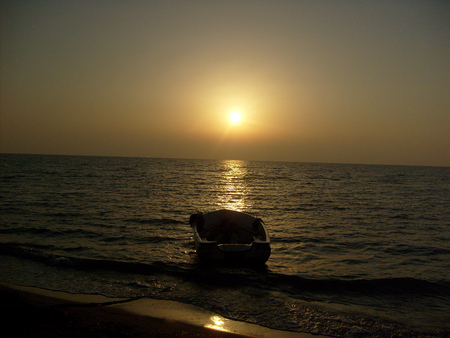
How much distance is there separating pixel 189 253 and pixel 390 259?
8.44 m

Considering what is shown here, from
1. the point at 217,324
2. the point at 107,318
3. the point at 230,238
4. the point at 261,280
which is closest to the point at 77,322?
the point at 107,318

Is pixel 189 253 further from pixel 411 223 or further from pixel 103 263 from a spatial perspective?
pixel 411 223

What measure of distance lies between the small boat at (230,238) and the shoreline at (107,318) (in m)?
2.77

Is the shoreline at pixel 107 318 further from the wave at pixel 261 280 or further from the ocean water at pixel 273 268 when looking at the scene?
the wave at pixel 261 280

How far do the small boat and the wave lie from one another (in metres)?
0.51

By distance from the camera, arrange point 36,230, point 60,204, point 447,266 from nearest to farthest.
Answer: point 447,266
point 36,230
point 60,204

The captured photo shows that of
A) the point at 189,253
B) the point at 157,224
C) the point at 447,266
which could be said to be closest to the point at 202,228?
the point at 189,253

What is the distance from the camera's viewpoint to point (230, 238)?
13281 mm

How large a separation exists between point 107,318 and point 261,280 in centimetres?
506

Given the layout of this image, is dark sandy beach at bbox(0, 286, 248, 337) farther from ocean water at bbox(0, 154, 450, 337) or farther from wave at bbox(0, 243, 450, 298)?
wave at bbox(0, 243, 450, 298)

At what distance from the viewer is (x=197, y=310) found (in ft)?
25.3

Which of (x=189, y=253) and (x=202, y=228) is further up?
(x=202, y=228)

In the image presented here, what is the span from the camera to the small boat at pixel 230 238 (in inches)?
420

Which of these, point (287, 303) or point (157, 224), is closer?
point (287, 303)
